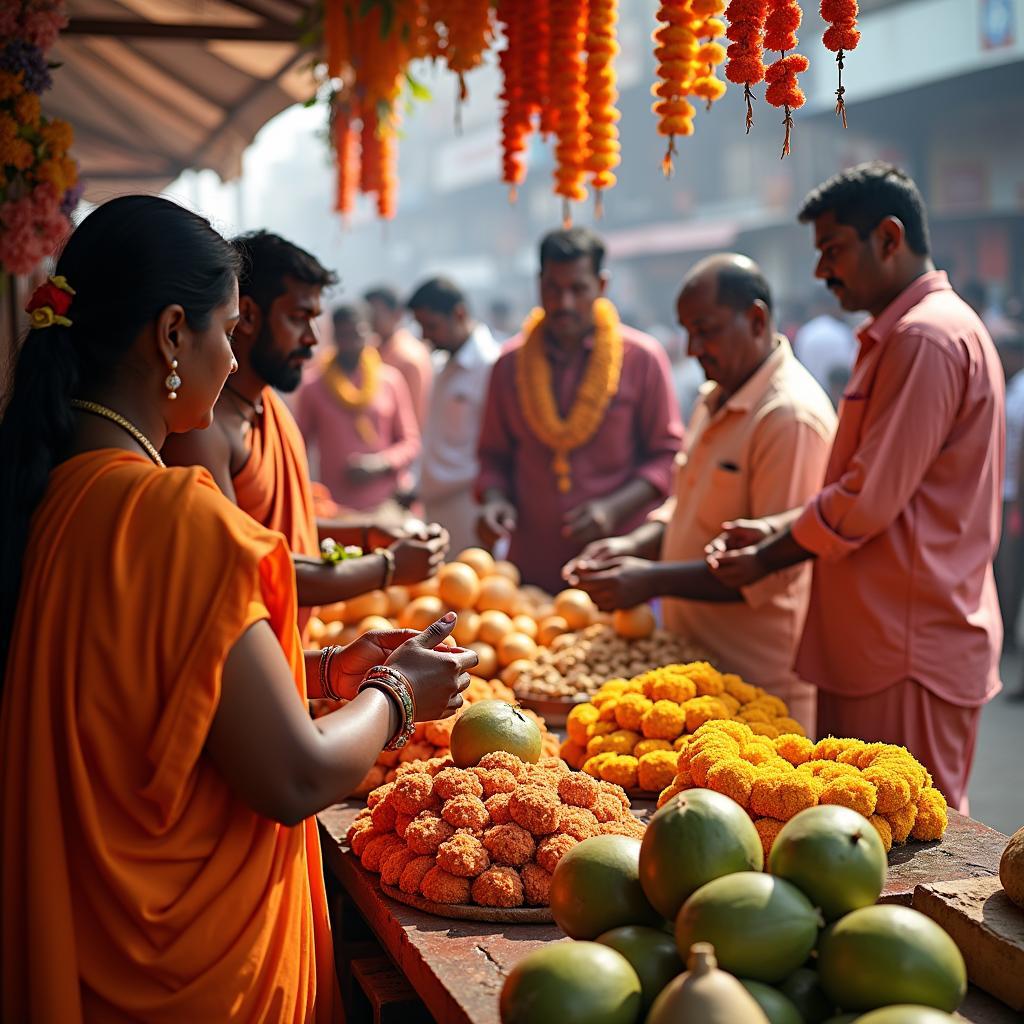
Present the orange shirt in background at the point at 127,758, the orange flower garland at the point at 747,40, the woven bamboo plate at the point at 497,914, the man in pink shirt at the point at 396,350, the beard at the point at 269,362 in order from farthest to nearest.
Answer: the man in pink shirt at the point at 396,350, the beard at the point at 269,362, the orange flower garland at the point at 747,40, the woven bamboo plate at the point at 497,914, the orange shirt in background at the point at 127,758

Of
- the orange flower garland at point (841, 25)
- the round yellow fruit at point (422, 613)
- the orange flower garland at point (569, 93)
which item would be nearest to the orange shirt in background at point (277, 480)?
the round yellow fruit at point (422, 613)

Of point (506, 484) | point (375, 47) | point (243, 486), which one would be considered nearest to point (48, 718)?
point (243, 486)

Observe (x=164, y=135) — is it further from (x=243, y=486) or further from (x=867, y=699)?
(x=867, y=699)

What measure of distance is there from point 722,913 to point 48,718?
3.09ft

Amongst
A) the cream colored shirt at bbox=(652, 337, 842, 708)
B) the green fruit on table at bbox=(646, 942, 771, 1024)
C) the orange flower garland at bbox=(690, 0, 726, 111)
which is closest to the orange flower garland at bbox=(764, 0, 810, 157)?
the orange flower garland at bbox=(690, 0, 726, 111)

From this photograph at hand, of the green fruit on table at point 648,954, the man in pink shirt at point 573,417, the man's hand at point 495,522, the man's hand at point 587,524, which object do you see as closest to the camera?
the green fruit on table at point 648,954

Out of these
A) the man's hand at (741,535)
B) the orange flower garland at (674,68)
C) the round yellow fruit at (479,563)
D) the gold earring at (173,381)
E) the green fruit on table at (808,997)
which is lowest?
the green fruit on table at (808,997)

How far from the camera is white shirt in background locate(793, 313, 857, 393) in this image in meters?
10.2

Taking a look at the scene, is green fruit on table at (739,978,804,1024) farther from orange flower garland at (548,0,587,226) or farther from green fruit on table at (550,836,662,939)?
orange flower garland at (548,0,587,226)

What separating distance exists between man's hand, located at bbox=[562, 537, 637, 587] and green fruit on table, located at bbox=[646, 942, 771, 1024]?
2430 mm

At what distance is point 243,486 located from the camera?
10.5 ft

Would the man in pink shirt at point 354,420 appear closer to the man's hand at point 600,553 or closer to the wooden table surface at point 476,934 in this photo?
the man's hand at point 600,553

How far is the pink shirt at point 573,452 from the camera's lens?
17.0ft

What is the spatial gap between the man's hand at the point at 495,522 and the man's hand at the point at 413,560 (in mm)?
1279
